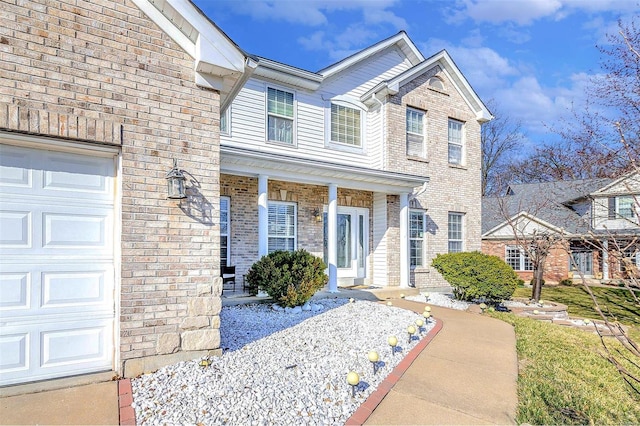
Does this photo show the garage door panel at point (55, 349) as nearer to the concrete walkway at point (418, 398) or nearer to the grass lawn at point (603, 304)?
the concrete walkway at point (418, 398)

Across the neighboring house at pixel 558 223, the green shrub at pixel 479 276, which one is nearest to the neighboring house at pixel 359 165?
the green shrub at pixel 479 276

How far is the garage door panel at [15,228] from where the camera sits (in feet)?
11.5

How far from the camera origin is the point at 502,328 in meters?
6.82

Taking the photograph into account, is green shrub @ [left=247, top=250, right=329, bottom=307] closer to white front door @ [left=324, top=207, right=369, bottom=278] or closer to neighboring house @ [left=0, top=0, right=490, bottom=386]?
neighboring house @ [left=0, top=0, right=490, bottom=386]

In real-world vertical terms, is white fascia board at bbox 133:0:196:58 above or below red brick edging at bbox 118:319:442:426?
above

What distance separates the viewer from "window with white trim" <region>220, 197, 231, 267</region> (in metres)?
9.02

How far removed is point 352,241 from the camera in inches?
436

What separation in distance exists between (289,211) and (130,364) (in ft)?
21.2

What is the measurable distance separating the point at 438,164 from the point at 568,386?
906 centimetres

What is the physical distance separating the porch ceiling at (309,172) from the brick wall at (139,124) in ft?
10.3

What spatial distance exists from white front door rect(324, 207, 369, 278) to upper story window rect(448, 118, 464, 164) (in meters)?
4.17

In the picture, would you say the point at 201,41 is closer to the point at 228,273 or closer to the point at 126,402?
the point at 126,402

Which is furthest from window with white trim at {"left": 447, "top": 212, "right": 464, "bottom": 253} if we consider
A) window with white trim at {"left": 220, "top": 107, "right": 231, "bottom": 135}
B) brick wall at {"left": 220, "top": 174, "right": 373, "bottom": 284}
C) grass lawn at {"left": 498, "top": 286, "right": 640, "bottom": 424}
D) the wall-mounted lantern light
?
the wall-mounted lantern light

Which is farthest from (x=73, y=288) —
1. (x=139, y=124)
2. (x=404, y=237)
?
(x=404, y=237)
